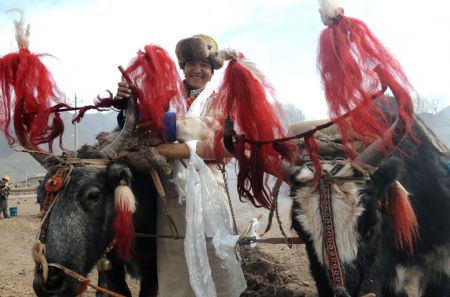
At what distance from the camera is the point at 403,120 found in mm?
2549

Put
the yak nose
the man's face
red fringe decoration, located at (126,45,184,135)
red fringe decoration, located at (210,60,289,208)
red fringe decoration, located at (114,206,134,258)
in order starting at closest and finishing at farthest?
red fringe decoration, located at (210,60,289,208) < the yak nose < red fringe decoration, located at (114,206,134,258) < red fringe decoration, located at (126,45,184,135) < the man's face

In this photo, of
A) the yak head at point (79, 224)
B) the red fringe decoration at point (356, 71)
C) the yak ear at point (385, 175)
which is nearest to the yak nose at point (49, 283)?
the yak head at point (79, 224)

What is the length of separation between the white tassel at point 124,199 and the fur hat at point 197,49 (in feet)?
5.14

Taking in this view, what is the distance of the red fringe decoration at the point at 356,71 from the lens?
2363mm

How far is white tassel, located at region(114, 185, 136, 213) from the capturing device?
2959 mm

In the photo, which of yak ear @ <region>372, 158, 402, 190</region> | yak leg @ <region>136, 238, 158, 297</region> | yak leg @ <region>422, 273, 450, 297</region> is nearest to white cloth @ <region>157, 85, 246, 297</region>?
yak leg @ <region>136, 238, 158, 297</region>

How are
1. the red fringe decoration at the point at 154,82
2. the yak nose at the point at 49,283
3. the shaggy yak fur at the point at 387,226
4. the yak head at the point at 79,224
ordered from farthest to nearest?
the red fringe decoration at the point at 154,82
the yak head at the point at 79,224
the yak nose at the point at 49,283
the shaggy yak fur at the point at 387,226

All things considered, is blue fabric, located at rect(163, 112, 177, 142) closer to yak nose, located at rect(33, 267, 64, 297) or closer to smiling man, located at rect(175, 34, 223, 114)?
smiling man, located at rect(175, 34, 223, 114)

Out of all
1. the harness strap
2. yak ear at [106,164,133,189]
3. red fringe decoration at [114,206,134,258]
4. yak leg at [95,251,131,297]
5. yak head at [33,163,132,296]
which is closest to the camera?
the harness strap

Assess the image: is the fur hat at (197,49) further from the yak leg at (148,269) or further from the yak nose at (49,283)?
the yak nose at (49,283)

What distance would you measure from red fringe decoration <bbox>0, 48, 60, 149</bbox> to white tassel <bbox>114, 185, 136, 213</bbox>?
0.98m

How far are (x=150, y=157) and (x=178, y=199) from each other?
547mm

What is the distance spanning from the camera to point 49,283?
2.74m

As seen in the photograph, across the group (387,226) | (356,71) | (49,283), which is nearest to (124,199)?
(49,283)
